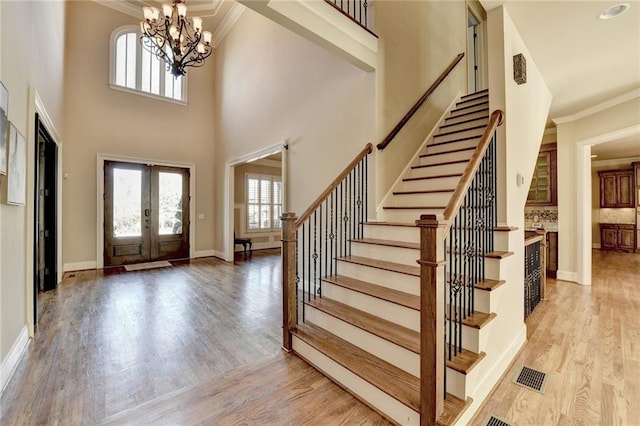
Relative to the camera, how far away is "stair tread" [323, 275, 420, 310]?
2117 mm

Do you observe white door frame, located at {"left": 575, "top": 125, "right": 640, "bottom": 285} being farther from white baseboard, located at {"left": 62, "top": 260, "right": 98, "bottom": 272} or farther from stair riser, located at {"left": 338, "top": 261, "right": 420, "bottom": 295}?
white baseboard, located at {"left": 62, "top": 260, "right": 98, "bottom": 272}

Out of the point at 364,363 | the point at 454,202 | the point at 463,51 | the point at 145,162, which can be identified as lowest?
the point at 364,363

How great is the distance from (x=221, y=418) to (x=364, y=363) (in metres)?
0.95

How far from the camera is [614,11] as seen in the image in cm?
235

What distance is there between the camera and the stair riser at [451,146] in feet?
11.4

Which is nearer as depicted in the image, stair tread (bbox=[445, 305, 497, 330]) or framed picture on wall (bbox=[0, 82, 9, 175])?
stair tread (bbox=[445, 305, 497, 330])

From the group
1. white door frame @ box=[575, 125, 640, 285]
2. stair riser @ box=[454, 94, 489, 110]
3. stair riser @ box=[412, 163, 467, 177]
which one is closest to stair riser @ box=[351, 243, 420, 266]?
stair riser @ box=[412, 163, 467, 177]

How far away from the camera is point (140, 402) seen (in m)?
1.82

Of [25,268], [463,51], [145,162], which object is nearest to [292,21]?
[25,268]

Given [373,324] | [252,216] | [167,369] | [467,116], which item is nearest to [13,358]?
[167,369]

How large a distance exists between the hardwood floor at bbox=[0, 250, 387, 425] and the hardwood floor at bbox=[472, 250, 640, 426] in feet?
3.18

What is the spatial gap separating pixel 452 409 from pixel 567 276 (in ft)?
15.8

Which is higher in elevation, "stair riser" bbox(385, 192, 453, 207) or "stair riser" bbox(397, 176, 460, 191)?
"stair riser" bbox(397, 176, 460, 191)

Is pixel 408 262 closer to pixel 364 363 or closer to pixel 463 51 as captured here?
pixel 364 363
